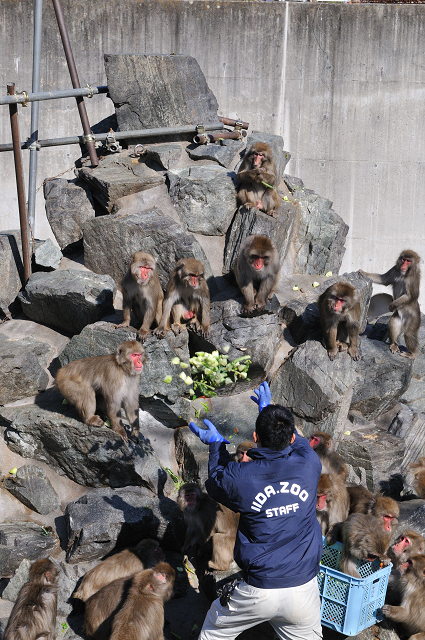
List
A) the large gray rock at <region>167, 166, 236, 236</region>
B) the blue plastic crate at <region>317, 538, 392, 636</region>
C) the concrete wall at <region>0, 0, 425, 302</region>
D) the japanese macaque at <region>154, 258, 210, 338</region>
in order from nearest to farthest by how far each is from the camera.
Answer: the blue plastic crate at <region>317, 538, 392, 636</region>, the japanese macaque at <region>154, 258, 210, 338</region>, the large gray rock at <region>167, 166, 236, 236</region>, the concrete wall at <region>0, 0, 425, 302</region>

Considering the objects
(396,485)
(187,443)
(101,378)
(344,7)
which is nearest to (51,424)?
(101,378)

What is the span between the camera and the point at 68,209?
9039 mm

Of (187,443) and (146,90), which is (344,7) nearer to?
(146,90)

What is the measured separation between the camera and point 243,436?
668cm

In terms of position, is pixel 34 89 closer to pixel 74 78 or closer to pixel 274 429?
pixel 74 78

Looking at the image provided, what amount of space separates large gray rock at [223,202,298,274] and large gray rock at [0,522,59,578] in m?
4.02

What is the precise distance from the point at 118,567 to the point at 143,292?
287cm

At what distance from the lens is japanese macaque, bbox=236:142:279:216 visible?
827 cm

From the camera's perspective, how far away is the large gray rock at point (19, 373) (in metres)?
6.53

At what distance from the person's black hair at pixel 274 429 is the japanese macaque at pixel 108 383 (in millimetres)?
2397

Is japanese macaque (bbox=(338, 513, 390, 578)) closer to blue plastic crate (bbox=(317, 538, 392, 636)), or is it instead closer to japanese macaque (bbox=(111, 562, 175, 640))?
blue plastic crate (bbox=(317, 538, 392, 636))

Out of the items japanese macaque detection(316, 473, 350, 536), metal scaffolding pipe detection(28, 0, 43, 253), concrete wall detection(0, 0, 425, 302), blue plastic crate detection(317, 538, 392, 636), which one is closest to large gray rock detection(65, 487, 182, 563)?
japanese macaque detection(316, 473, 350, 536)

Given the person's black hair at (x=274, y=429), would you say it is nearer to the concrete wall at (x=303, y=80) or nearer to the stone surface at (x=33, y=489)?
the stone surface at (x=33, y=489)

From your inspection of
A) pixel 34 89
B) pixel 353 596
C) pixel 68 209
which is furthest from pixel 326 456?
pixel 34 89
